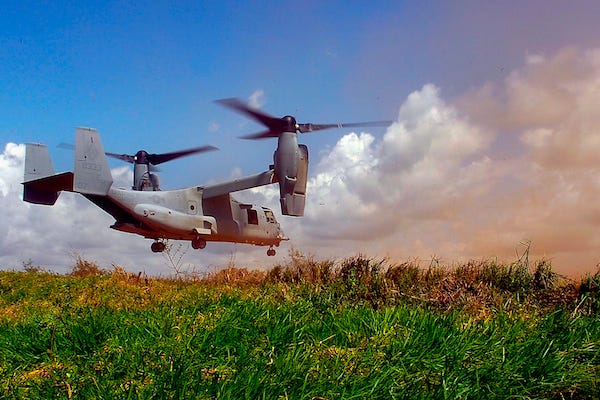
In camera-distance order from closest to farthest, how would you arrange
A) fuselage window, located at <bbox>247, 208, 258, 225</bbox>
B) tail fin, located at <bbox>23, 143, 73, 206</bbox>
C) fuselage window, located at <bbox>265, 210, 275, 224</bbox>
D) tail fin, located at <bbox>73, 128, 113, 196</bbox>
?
1. tail fin, located at <bbox>23, 143, 73, 206</bbox>
2. tail fin, located at <bbox>73, 128, 113, 196</bbox>
3. fuselage window, located at <bbox>247, 208, 258, 225</bbox>
4. fuselage window, located at <bbox>265, 210, 275, 224</bbox>

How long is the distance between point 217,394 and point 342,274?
552cm

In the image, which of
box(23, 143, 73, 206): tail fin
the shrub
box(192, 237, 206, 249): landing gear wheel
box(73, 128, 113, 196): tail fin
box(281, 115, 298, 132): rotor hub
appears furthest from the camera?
box(192, 237, 206, 249): landing gear wheel

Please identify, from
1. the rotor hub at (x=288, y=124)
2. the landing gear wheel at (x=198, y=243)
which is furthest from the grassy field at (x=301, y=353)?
the landing gear wheel at (x=198, y=243)

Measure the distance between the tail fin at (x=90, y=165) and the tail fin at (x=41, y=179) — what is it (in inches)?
19.7

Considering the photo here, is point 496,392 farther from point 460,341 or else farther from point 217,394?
point 217,394

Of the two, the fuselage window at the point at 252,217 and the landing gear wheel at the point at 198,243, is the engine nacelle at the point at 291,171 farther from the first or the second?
the landing gear wheel at the point at 198,243

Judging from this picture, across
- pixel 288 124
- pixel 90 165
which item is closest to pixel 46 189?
pixel 90 165

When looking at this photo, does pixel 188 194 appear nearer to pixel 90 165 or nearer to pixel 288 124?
pixel 90 165

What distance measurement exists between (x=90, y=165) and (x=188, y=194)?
4679 millimetres

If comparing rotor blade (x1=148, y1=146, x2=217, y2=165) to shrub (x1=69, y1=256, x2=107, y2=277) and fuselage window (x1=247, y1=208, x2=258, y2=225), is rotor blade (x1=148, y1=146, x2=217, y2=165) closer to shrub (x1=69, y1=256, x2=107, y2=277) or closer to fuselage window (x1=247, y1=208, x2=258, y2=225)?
fuselage window (x1=247, y1=208, x2=258, y2=225)

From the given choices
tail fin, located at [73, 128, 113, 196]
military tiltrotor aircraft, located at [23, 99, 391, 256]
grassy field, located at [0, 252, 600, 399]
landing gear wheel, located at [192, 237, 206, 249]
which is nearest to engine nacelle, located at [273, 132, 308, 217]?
military tiltrotor aircraft, located at [23, 99, 391, 256]

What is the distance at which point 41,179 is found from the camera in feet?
80.8

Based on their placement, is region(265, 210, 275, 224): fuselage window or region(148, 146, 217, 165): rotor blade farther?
region(148, 146, 217, 165): rotor blade

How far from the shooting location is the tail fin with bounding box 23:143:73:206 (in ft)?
81.5
